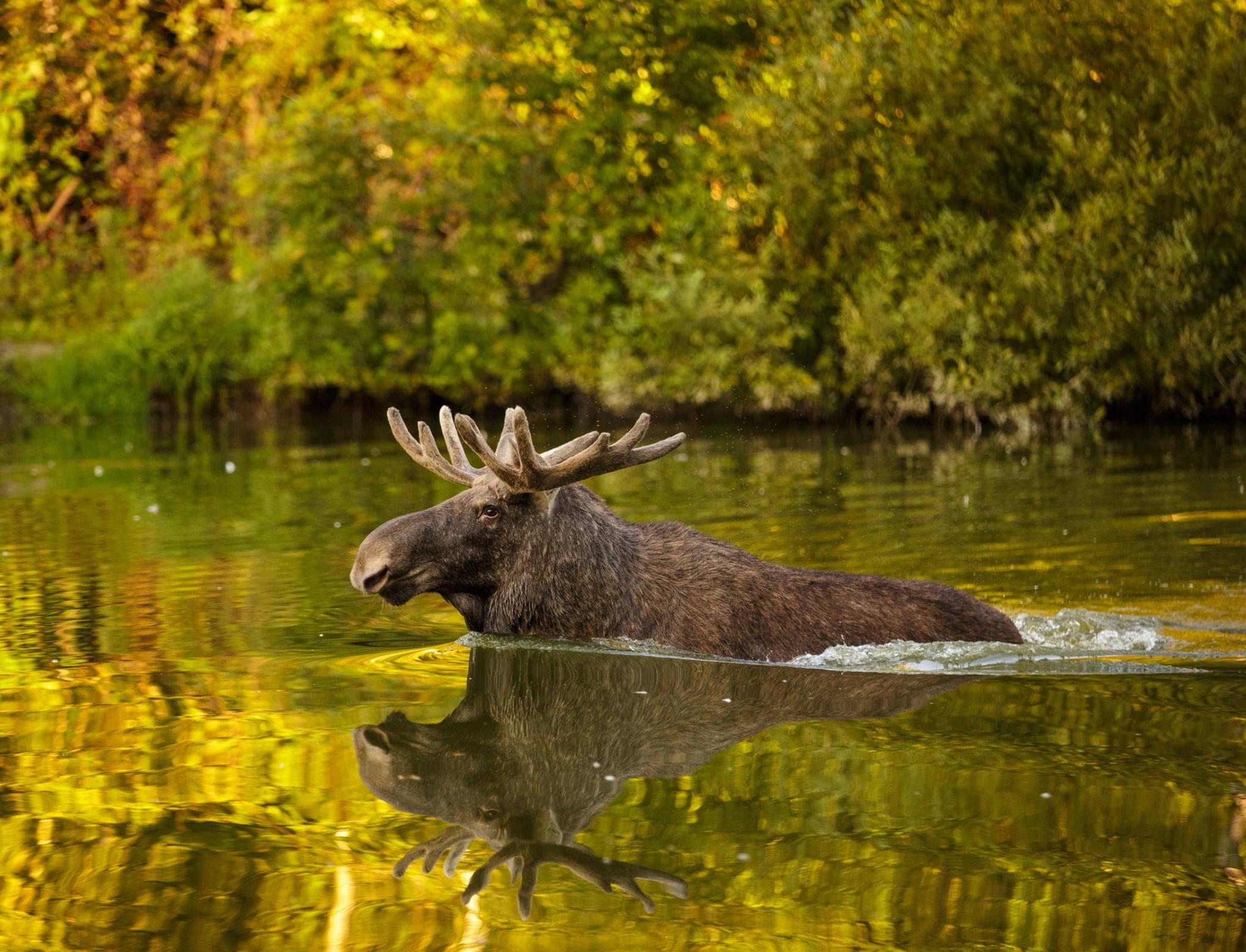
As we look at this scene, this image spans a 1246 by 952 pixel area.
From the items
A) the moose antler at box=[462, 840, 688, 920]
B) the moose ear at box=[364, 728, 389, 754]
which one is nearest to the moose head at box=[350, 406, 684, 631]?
the moose ear at box=[364, 728, 389, 754]

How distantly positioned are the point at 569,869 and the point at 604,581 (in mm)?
3408

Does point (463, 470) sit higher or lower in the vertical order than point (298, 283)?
lower

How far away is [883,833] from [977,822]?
35 cm

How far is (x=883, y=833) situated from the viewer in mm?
5387

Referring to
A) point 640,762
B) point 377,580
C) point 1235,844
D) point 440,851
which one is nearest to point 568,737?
point 640,762

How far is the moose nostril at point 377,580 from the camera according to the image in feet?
26.9

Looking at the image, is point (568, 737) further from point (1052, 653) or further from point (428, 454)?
point (1052, 653)

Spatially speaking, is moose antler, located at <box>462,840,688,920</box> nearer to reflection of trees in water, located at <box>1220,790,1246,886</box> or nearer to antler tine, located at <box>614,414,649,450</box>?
reflection of trees in water, located at <box>1220,790,1246,886</box>

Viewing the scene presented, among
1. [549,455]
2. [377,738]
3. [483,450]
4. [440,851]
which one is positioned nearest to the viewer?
[440,851]

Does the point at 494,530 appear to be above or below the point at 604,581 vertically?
above

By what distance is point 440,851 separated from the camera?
5340 millimetres

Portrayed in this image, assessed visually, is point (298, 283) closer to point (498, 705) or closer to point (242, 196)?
point (242, 196)

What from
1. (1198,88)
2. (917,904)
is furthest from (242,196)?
(917,904)

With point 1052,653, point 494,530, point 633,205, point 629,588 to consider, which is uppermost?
point 633,205
